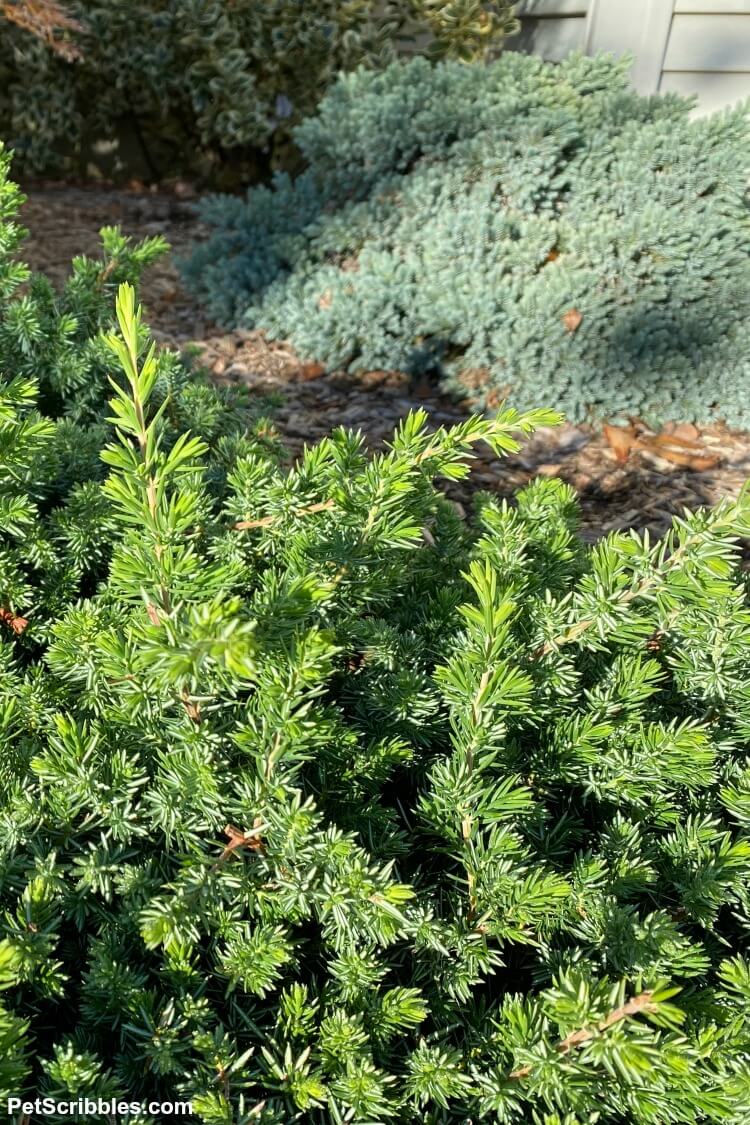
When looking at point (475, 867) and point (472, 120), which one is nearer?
point (475, 867)

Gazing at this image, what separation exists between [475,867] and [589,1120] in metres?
0.27

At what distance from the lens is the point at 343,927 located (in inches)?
38.1

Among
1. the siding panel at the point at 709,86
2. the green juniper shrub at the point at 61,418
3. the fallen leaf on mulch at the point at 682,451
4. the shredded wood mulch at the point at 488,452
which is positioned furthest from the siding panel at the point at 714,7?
the green juniper shrub at the point at 61,418

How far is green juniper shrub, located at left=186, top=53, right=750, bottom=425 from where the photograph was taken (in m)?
3.74

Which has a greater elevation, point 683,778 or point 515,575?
point 515,575

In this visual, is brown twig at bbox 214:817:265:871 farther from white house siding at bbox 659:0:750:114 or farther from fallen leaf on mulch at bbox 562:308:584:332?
white house siding at bbox 659:0:750:114

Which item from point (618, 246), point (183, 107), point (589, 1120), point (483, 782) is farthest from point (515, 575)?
point (183, 107)

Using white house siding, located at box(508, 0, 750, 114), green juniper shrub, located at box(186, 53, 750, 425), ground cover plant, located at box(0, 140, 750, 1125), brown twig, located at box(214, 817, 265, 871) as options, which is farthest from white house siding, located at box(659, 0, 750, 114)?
brown twig, located at box(214, 817, 265, 871)

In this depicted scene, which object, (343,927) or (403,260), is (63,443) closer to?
(343,927)

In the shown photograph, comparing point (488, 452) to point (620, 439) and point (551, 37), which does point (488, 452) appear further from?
point (551, 37)

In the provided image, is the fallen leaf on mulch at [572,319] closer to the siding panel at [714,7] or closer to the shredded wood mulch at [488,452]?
the shredded wood mulch at [488,452]

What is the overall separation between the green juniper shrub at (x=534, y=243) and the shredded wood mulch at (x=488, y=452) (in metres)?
0.11

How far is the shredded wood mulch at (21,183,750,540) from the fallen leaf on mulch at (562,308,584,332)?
1.40ft

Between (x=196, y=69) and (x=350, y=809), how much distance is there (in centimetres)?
614
